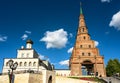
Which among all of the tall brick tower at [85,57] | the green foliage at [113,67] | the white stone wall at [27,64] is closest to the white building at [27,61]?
the white stone wall at [27,64]

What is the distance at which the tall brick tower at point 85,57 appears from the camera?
5762cm

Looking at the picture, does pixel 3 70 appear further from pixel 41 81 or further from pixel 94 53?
pixel 94 53

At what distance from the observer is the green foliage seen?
6363cm

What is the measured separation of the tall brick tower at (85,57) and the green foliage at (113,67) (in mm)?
8214

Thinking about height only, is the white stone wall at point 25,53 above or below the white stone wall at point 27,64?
above

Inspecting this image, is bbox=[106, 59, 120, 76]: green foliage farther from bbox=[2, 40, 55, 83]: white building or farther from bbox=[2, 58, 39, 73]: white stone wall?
bbox=[2, 58, 39, 73]: white stone wall

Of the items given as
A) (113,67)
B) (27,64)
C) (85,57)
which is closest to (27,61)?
(27,64)

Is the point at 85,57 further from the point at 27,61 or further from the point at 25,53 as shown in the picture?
the point at 25,53

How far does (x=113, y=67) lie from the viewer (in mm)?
64562

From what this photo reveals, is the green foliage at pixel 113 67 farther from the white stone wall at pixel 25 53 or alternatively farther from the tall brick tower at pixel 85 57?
the white stone wall at pixel 25 53

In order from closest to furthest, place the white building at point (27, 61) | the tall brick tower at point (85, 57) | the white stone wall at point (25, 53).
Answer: the white building at point (27, 61) → the white stone wall at point (25, 53) → the tall brick tower at point (85, 57)

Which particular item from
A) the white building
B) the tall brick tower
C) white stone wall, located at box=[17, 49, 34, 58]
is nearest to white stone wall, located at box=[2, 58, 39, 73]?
the white building

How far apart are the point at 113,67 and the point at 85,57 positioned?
1267cm

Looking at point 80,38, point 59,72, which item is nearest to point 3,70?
point 59,72
